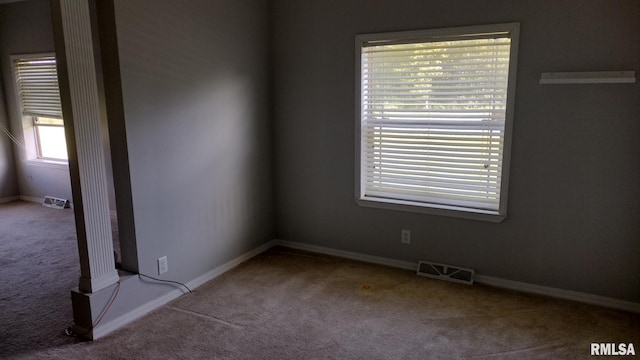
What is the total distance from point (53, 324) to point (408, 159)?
2.72 m

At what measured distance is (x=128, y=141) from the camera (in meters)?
2.65

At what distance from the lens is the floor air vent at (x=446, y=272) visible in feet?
10.9

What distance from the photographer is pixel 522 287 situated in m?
3.18

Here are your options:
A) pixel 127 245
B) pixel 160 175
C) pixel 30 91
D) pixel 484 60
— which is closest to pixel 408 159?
pixel 484 60

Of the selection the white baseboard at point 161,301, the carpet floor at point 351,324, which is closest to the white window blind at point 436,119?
the carpet floor at point 351,324

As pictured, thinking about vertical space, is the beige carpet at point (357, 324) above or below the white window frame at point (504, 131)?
below

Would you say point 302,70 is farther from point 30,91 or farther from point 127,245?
point 30,91

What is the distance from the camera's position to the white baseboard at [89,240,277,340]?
2.61 metres

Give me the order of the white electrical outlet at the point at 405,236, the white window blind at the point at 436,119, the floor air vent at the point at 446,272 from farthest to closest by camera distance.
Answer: the white electrical outlet at the point at 405,236, the floor air vent at the point at 446,272, the white window blind at the point at 436,119

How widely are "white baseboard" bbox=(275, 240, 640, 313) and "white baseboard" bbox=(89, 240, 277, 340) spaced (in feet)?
2.22

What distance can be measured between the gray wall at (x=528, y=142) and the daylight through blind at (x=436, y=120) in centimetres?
13

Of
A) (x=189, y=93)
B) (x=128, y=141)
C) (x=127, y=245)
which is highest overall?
(x=189, y=93)

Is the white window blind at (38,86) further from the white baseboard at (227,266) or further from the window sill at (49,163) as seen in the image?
the white baseboard at (227,266)

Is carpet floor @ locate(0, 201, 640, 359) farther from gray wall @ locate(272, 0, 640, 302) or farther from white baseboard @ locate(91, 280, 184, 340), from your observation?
gray wall @ locate(272, 0, 640, 302)
